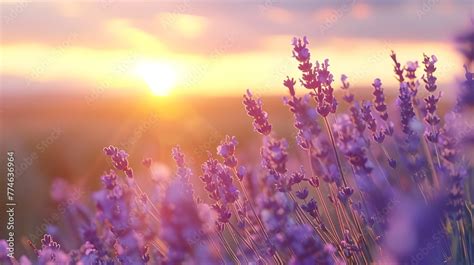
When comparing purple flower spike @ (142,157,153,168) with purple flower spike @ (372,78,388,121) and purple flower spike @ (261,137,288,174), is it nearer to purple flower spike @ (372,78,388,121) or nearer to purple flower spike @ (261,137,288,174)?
purple flower spike @ (261,137,288,174)

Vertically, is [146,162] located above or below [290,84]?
below

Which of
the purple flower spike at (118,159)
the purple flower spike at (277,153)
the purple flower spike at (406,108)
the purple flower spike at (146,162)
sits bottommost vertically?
the purple flower spike at (146,162)

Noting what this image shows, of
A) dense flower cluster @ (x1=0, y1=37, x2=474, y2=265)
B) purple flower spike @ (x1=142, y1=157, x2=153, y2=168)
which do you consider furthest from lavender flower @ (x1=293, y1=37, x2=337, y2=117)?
purple flower spike @ (x1=142, y1=157, x2=153, y2=168)

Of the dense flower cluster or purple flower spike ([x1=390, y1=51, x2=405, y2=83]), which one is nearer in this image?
the dense flower cluster

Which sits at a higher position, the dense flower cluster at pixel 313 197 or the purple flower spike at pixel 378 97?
the purple flower spike at pixel 378 97

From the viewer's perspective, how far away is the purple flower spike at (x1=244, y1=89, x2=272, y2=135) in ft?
6.69

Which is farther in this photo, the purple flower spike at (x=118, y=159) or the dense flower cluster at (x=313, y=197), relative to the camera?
the purple flower spike at (x=118, y=159)

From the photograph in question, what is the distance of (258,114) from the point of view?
6.81 feet

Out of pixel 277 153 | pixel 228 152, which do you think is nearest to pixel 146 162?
pixel 228 152

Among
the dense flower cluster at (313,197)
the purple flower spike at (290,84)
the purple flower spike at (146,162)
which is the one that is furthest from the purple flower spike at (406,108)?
the purple flower spike at (146,162)

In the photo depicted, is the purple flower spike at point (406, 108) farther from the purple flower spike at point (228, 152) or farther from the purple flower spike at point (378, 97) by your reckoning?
the purple flower spike at point (228, 152)

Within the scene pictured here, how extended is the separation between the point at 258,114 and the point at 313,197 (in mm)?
288

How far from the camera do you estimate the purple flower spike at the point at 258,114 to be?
6.69 feet

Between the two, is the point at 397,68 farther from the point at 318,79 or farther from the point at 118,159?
the point at 118,159
